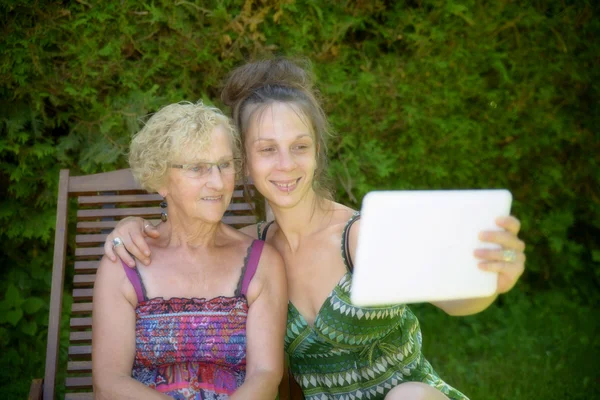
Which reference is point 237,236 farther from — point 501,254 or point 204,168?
point 501,254

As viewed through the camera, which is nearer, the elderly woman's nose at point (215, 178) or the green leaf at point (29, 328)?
the elderly woman's nose at point (215, 178)

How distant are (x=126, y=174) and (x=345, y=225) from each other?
1251mm

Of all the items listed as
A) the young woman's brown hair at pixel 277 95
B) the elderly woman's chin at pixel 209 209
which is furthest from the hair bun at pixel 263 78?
the elderly woman's chin at pixel 209 209

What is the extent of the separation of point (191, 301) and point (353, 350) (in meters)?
0.67

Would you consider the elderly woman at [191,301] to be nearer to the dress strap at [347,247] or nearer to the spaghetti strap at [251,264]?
the spaghetti strap at [251,264]

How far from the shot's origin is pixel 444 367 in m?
4.32

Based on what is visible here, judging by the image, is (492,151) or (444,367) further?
(492,151)

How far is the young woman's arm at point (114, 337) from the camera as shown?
2.41m

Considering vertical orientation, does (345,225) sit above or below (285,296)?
above

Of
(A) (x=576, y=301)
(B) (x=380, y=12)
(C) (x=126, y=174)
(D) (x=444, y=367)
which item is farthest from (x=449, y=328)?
(C) (x=126, y=174)

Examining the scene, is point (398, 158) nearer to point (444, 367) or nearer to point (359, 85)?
point (359, 85)

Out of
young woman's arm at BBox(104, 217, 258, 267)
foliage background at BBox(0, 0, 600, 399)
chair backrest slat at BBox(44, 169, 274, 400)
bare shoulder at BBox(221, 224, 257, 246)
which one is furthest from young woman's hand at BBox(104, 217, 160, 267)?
foliage background at BBox(0, 0, 600, 399)

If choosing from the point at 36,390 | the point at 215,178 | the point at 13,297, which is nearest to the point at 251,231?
the point at 215,178

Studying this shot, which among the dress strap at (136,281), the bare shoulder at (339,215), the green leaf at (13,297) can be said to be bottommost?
the green leaf at (13,297)
